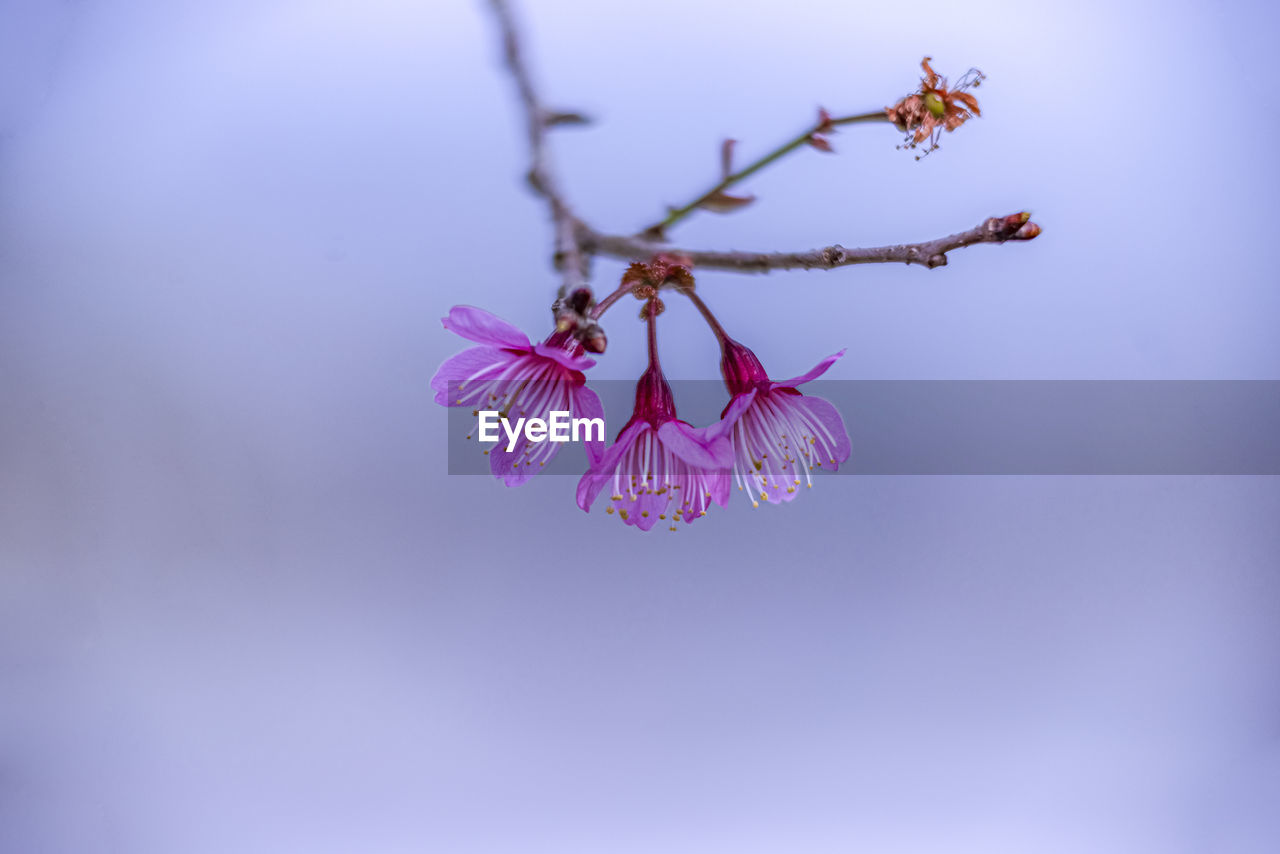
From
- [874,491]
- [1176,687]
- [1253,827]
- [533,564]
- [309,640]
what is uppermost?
[874,491]

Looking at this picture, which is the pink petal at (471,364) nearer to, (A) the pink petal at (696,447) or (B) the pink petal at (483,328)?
(B) the pink petal at (483,328)

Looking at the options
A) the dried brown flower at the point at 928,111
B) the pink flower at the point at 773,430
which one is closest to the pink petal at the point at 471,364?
the pink flower at the point at 773,430

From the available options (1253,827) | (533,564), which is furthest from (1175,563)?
(533,564)

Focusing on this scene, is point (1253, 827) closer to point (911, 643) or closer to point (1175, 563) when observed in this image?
point (1175, 563)

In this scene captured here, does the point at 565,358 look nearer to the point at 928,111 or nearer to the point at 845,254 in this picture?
the point at 845,254

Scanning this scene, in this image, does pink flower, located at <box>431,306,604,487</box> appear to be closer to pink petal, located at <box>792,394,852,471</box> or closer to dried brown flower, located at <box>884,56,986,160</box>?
pink petal, located at <box>792,394,852,471</box>

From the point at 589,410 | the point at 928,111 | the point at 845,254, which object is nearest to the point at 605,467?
the point at 589,410
